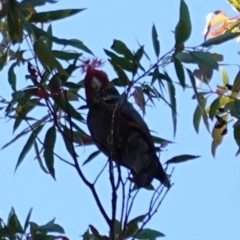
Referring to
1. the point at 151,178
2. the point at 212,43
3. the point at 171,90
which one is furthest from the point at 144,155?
the point at 212,43

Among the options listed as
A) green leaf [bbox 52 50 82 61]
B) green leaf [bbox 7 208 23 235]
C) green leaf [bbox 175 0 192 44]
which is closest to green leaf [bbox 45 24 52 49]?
green leaf [bbox 52 50 82 61]

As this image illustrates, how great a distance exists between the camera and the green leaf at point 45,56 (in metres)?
1.54

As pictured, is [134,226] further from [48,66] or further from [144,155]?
[48,66]

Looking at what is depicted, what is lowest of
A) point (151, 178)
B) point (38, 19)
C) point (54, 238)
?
point (54, 238)

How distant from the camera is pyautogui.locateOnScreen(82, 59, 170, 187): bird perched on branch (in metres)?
1.87

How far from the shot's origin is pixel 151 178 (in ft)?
6.44

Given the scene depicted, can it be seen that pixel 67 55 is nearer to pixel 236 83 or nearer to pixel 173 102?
pixel 173 102

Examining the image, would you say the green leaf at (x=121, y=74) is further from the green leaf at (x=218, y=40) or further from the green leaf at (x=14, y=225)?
the green leaf at (x=14, y=225)

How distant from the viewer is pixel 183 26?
1.66 metres

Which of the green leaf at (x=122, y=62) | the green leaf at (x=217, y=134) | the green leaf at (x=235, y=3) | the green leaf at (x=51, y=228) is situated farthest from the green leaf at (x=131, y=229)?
the green leaf at (x=235, y=3)

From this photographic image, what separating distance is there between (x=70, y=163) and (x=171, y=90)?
0.37 metres

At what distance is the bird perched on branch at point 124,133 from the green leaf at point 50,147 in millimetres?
143

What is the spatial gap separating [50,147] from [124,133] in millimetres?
334

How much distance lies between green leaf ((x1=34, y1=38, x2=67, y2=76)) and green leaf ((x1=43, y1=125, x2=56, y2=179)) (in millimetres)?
318
